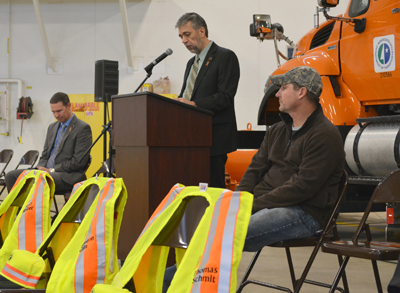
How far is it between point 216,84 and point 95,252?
152 cm

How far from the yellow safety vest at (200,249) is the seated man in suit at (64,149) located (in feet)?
8.88

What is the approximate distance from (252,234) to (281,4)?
8.85m

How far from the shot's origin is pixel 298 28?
32.5 ft

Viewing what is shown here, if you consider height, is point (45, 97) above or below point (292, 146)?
above

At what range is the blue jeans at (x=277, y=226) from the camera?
1.97 meters

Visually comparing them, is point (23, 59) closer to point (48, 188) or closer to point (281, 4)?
point (281, 4)

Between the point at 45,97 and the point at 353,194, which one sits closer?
the point at 353,194

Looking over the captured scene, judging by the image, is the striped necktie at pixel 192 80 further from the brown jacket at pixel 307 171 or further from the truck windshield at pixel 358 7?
the truck windshield at pixel 358 7

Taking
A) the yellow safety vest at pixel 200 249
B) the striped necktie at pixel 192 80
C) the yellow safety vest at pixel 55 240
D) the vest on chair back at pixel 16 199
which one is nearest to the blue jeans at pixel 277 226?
the yellow safety vest at pixel 200 249

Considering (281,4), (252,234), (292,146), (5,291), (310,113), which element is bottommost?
(5,291)

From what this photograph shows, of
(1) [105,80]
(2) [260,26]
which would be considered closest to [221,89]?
(2) [260,26]

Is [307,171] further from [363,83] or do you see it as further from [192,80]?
[363,83]

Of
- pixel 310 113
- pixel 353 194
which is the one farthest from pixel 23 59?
Result: pixel 310 113

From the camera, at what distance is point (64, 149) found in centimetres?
447
